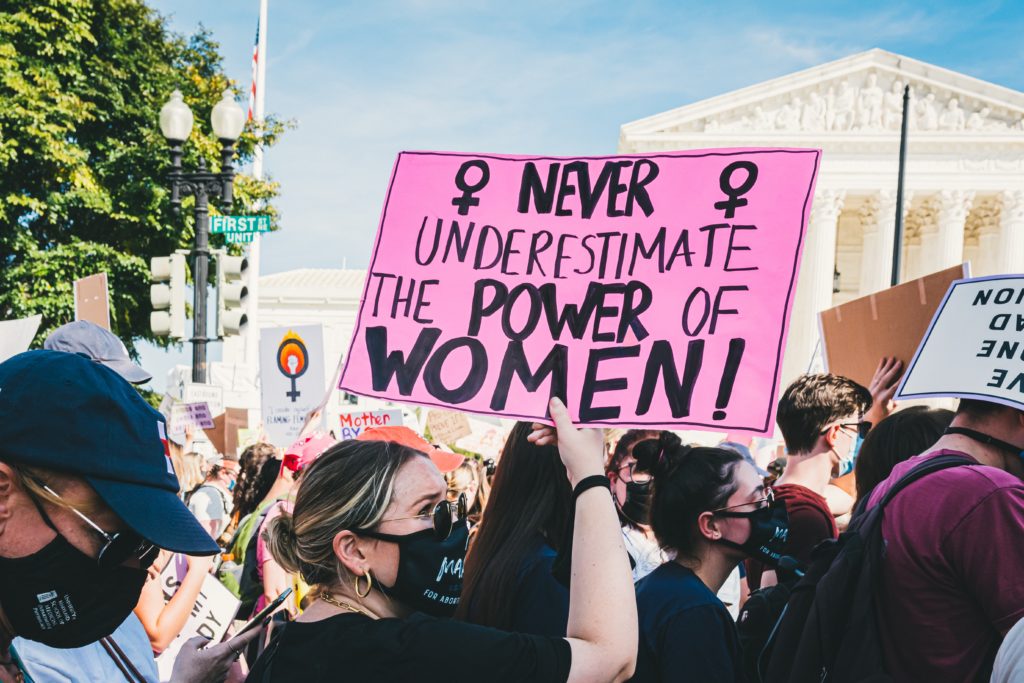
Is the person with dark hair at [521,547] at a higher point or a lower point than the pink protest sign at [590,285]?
lower

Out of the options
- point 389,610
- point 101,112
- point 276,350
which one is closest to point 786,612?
point 389,610

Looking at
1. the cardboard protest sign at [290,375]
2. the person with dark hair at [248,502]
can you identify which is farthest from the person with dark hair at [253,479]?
the cardboard protest sign at [290,375]

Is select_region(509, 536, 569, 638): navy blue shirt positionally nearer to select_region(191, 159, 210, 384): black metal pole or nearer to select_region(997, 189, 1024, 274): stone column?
select_region(191, 159, 210, 384): black metal pole

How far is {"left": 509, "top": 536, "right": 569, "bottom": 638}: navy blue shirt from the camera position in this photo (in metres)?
2.45

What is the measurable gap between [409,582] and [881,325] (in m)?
2.45

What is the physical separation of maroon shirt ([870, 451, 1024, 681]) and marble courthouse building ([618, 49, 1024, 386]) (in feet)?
134

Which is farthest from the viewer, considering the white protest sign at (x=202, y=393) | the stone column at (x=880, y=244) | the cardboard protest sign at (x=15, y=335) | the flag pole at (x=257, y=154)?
the stone column at (x=880, y=244)

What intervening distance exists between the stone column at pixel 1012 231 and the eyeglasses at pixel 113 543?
46418mm

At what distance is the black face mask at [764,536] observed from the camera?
9.32ft

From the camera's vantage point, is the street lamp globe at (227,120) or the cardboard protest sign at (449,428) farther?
the cardboard protest sign at (449,428)

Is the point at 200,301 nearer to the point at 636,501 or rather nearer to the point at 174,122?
the point at 174,122

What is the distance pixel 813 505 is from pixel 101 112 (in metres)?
18.2

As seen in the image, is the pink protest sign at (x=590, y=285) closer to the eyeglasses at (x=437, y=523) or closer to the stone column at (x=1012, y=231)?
the eyeglasses at (x=437, y=523)

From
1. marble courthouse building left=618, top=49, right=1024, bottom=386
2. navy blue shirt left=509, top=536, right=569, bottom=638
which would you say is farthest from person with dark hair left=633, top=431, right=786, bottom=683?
marble courthouse building left=618, top=49, right=1024, bottom=386
